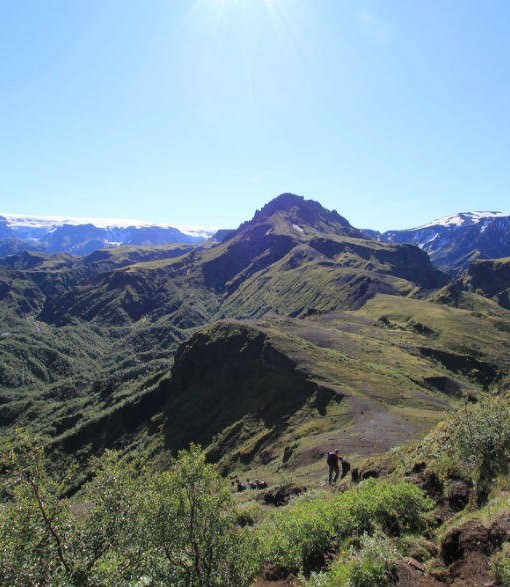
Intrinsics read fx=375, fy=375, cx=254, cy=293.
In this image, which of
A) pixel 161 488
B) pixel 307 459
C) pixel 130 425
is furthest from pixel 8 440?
pixel 130 425

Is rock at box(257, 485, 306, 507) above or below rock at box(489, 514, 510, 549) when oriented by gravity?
below

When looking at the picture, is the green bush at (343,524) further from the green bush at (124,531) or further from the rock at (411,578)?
the rock at (411,578)

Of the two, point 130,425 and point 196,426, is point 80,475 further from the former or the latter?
point 196,426

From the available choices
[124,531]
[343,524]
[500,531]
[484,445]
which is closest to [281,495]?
[343,524]

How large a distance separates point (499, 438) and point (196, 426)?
7876cm

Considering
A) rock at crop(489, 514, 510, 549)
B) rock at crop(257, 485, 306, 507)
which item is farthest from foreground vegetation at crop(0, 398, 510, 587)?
rock at crop(257, 485, 306, 507)

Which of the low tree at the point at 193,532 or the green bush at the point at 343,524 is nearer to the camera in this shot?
the low tree at the point at 193,532

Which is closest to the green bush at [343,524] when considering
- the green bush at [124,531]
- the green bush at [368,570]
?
the green bush at [124,531]


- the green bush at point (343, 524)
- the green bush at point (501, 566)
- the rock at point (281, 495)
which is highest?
the green bush at point (501, 566)

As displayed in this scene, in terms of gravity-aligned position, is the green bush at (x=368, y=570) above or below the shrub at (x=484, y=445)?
below

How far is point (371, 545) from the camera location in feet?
49.1

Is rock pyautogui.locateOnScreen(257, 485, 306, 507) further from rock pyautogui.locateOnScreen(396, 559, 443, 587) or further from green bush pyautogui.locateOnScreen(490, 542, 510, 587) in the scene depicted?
green bush pyautogui.locateOnScreen(490, 542, 510, 587)

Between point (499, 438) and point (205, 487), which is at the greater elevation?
point (499, 438)

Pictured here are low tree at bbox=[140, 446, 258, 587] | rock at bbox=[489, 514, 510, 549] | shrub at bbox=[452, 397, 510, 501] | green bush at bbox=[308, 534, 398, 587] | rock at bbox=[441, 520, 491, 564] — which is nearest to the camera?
green bush at bbox=[308, 534, 398, 587]
